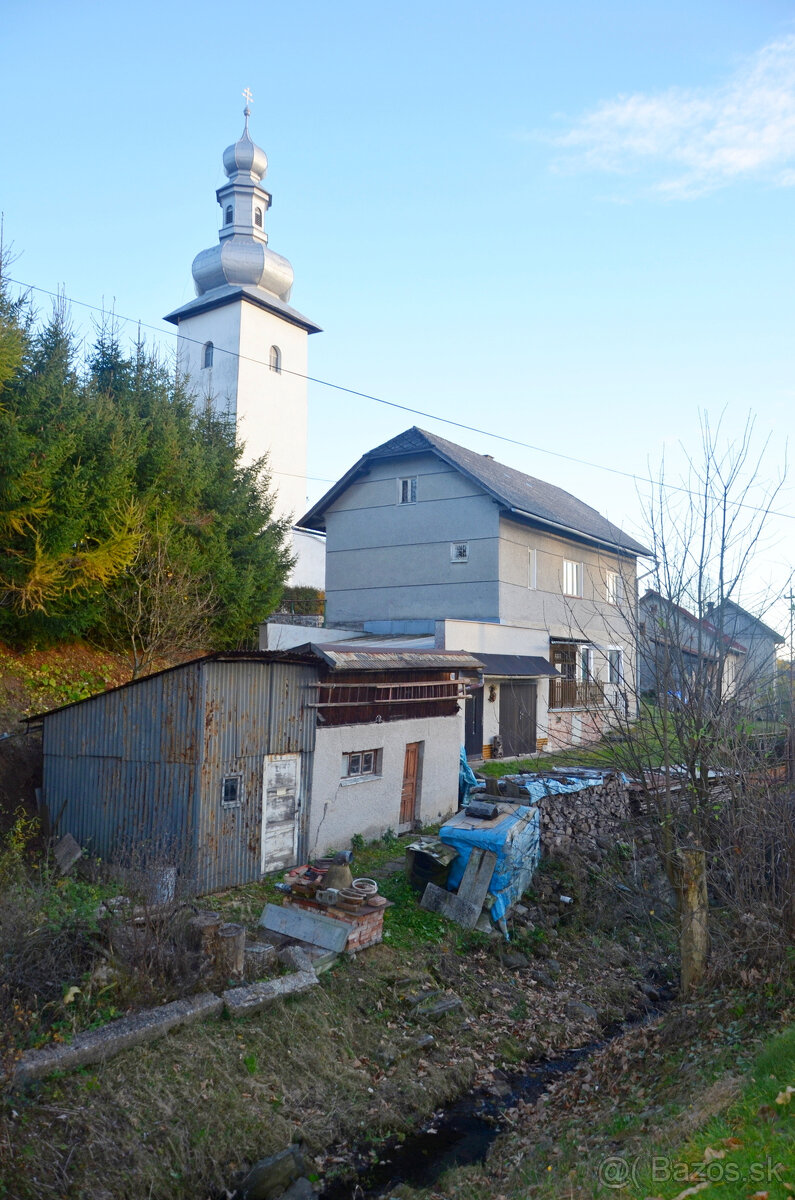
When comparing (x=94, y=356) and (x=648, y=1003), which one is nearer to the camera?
(x=648, y=1003)

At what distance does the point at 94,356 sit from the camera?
68.8 feet

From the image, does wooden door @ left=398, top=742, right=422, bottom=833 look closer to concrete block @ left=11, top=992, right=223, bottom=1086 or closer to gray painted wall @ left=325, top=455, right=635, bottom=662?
concrete block @ left=11, top=992, right=223, bottom=1086

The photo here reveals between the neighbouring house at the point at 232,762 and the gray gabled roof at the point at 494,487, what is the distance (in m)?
10.7

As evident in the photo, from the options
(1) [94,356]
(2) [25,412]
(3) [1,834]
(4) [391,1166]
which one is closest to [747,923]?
(4) [391,1166]

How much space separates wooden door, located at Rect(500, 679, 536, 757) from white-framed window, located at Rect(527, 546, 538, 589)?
3506 millimetres

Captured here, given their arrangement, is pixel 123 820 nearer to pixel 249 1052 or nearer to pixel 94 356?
pixel 249 1052

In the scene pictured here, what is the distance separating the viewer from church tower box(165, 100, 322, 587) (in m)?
38.8

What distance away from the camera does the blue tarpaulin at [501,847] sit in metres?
12.9

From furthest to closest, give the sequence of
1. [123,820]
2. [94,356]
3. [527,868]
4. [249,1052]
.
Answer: [94,356] < [527,868] < [123,820] < [249,1052]

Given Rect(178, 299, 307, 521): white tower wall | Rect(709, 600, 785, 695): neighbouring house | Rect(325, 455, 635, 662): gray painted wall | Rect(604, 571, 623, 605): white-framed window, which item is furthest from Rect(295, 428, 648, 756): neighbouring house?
Rect(709, 600, 785, 695): neighbouring house

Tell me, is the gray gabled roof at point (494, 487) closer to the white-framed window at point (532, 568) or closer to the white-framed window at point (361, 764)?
the white-framed window at point (532, 568)

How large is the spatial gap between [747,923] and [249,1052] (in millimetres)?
5446

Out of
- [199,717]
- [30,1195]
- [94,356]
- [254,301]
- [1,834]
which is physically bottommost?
[30,1195]

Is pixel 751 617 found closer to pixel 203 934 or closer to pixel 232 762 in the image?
pixel 203 934
